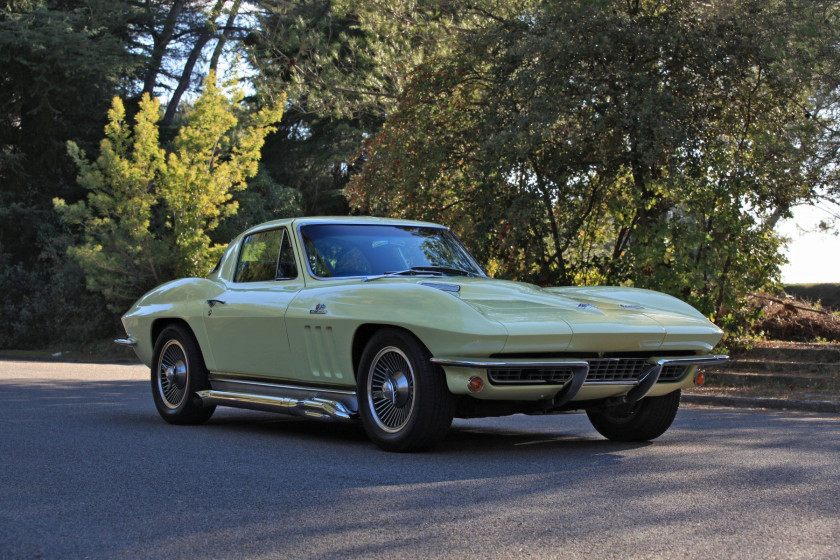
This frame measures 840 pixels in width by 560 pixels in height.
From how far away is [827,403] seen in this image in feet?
39.5

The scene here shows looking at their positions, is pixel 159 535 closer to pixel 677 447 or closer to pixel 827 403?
pixel 677 447

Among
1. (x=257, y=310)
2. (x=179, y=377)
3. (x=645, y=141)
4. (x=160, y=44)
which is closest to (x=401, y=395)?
(x=257, y=310)

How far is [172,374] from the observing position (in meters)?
8.74

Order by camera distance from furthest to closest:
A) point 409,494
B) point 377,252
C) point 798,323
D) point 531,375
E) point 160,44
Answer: point 160,44 < point 798,323 < point 377,252 < point 531,375 < point 409,494

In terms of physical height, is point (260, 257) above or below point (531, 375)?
above

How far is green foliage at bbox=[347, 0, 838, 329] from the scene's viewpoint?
1602 centimetres

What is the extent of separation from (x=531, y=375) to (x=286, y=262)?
251cm

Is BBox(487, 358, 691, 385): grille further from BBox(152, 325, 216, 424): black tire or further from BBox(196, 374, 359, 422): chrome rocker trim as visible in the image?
BBox(152, 325, 216, 424): black tire

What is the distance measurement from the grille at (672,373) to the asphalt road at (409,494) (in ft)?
1.66

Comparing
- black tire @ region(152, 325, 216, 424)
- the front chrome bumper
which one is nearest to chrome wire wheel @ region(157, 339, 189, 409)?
black tire @ region(152, 325, 216, 424)

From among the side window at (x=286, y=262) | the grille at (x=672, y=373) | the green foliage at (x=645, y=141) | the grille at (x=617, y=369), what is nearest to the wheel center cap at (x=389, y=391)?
the grille at (x=617, y=369)

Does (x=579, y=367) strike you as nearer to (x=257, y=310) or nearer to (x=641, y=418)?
(x=641, y=418)

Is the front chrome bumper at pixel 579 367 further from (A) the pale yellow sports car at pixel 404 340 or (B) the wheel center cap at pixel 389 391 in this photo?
(B) the wheel center cap at pixel 389 391

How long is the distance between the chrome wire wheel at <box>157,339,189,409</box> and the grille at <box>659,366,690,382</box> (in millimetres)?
3962
